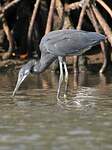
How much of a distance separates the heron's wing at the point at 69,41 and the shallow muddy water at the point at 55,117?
0.66 m

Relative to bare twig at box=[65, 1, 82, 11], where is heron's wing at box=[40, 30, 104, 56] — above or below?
below


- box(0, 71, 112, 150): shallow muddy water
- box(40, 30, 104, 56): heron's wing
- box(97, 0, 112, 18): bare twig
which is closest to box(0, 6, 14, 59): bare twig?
box(97, 0, 112, 18): bare twig

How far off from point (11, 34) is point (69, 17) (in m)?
1.26

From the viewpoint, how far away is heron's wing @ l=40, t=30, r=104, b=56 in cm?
980

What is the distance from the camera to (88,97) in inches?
372

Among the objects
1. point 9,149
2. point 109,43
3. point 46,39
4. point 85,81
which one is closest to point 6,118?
point 9,149

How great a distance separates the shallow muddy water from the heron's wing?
2.16 feet

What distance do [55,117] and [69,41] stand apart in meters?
2.27

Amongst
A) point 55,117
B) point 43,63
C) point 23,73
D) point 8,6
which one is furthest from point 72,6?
point 55,117

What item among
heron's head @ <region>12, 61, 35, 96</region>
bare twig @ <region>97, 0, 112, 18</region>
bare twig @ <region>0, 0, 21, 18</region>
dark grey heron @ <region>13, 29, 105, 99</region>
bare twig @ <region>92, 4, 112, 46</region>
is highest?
bare twig @ <region>0, 0, 21, 18</region>

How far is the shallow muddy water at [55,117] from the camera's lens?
6570 millimetres

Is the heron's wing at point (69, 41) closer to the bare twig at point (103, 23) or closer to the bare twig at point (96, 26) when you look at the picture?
the bare twig at point (96, 26)

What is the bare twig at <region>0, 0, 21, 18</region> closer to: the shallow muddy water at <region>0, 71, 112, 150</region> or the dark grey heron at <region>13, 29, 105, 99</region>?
the shallow muddy water at <region>0, 71, 112, 150</region>

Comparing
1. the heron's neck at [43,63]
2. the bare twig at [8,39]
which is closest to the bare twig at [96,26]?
the bare twig at [8,39]
